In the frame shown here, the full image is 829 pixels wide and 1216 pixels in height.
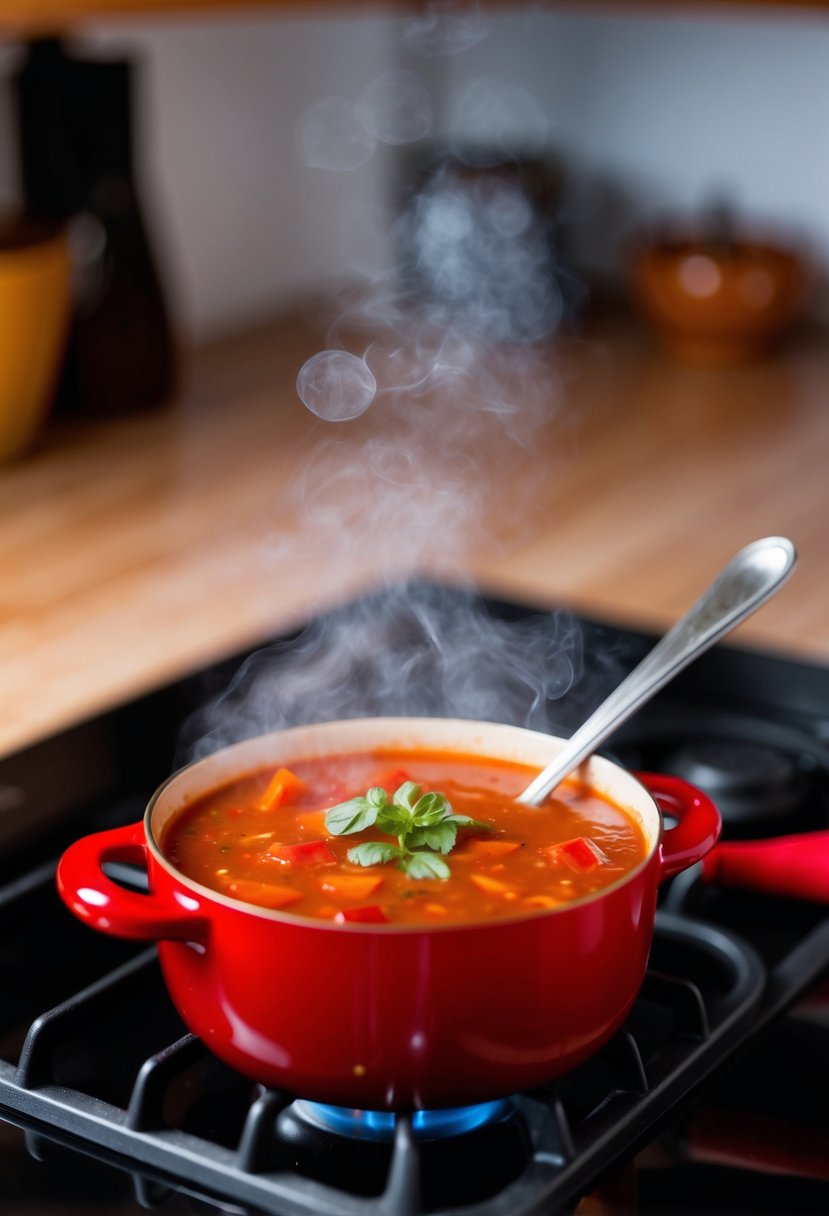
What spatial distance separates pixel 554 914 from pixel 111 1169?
0.24 metres

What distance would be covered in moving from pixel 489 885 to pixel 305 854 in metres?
0.09

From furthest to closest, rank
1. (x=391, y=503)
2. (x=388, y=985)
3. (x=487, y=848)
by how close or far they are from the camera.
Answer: (x=391, y=503)
(x=487, y=848)
(x=388, y=985)

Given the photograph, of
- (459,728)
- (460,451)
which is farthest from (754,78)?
(459,728)

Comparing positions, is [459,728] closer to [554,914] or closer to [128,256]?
[554,914]

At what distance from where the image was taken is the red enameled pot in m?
0.66

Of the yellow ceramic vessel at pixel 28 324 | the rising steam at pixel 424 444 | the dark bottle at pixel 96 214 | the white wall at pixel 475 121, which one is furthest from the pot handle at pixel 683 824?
the white wall at pixel 475 121

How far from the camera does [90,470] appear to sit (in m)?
1.73

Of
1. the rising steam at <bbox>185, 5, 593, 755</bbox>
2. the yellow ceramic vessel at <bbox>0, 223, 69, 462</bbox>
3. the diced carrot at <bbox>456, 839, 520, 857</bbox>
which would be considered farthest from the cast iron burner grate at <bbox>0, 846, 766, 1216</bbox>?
the yellow ceramic vessel at <bbox>0, 223, 69, 462</bbox>

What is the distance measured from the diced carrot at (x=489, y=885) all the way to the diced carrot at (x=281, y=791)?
0.42 feet

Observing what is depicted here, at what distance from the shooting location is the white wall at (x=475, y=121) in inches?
87.8

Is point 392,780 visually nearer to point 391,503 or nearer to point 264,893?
point 264,893

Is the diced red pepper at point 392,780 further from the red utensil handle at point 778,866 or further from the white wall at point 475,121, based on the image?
the white wall at point 475,121

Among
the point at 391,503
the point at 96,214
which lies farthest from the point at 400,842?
the point at 96,214

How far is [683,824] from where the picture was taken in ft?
2.66
